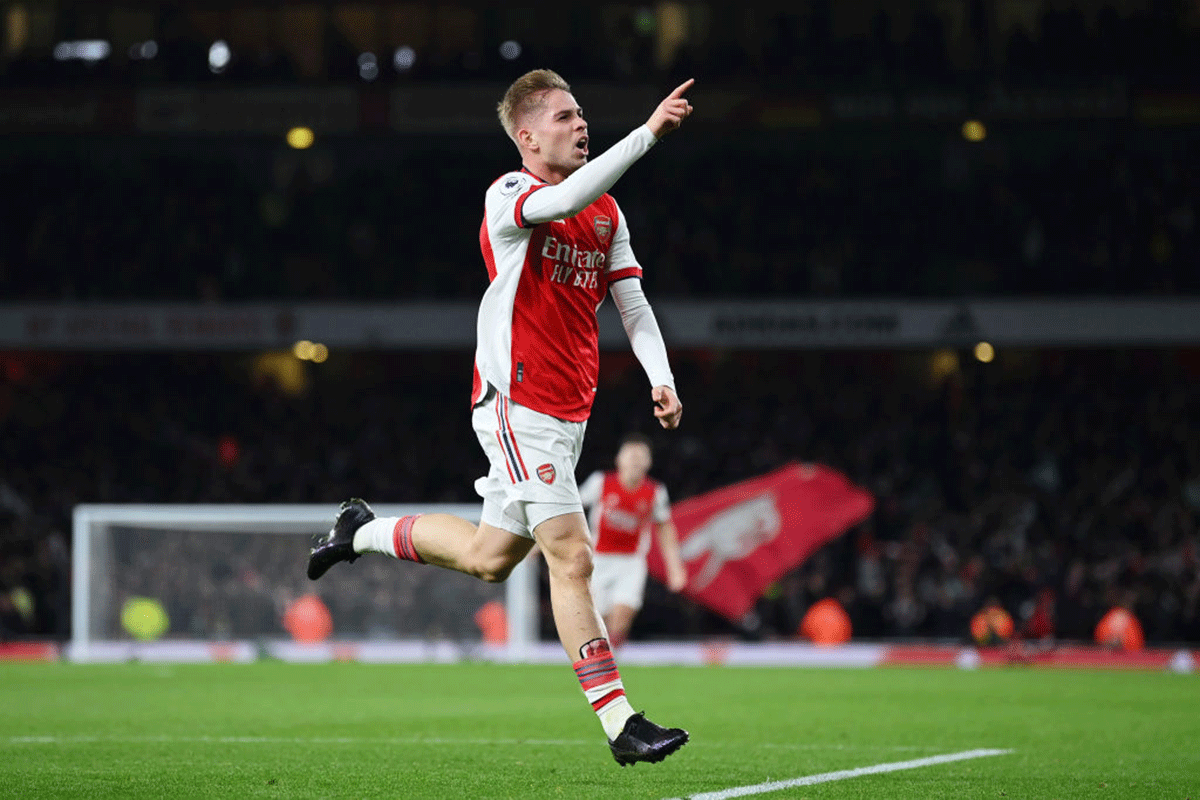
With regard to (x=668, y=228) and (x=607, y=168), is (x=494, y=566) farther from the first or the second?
(x=668, y=228)

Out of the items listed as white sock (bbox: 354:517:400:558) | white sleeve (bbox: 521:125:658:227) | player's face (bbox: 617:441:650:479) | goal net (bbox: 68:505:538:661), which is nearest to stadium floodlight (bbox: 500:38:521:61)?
goal net (bbox: 68:505:538:661)

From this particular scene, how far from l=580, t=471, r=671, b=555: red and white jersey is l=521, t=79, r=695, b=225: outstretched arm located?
892 cm

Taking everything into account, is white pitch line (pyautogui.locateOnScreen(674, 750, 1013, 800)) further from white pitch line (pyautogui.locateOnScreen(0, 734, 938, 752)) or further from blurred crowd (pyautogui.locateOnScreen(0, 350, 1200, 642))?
blurred crowd (pyautogui.locateOnScreen(0, 350, 1200, 642))

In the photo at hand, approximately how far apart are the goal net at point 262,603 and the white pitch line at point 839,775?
12033 millimetres

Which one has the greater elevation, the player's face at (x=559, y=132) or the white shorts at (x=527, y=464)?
the player's face at (x=559, y=132)

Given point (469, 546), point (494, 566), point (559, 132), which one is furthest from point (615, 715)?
point (559, 132)

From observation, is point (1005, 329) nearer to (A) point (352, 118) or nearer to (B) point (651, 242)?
(B) point (651, 242)

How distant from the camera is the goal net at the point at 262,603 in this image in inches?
773

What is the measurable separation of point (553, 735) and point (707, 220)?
759 inches

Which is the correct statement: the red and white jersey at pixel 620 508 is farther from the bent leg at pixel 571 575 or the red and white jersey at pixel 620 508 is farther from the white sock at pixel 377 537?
the bent leg at pixel 571 575

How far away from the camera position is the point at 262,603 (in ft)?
64.9

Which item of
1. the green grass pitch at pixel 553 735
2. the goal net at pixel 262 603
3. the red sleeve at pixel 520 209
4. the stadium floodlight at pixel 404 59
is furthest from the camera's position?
the stadium floodlight at pixel 404 59

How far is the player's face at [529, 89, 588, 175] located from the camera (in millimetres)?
5949

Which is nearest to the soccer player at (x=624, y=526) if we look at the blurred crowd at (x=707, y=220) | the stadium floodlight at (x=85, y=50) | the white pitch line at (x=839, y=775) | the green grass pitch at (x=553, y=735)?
the green grass pitch at (x=553, y=735)
